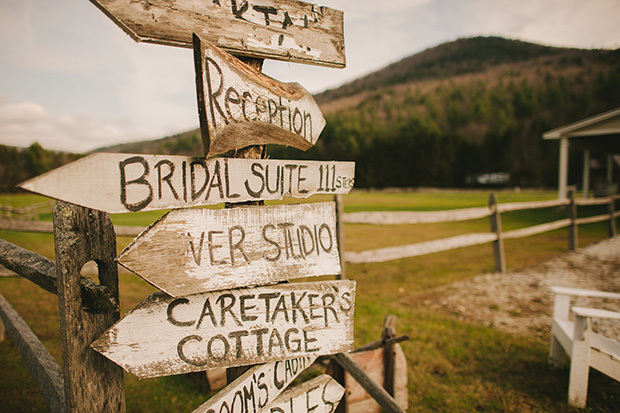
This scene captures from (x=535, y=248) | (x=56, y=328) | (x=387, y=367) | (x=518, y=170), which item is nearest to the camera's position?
(x=387, y=367)

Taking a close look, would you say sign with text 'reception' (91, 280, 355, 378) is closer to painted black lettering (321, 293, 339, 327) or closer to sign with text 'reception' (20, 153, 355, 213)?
painted black lettering (321, 293, 339, 327)

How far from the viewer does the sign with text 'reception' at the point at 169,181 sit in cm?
89

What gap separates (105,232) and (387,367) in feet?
7.37

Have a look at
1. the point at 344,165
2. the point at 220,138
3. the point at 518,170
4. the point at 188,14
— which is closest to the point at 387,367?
the point at 344,165

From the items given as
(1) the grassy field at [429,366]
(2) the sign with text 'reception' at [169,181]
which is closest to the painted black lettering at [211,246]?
(2) the sign with text 'reception' at [169,181]

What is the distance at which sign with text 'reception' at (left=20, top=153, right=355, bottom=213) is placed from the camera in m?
0.89

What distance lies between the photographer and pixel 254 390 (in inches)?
52.1

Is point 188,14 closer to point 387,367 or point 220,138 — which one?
point 220,138

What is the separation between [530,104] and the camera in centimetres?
6506

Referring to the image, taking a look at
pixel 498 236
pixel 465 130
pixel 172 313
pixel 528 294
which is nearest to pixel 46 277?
pixel 172 313

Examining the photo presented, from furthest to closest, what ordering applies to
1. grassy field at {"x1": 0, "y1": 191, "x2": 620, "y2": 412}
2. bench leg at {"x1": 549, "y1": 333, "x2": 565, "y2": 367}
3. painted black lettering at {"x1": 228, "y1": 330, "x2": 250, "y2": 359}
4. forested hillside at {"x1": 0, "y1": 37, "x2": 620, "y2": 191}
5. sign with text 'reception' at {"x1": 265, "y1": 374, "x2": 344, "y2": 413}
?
forested hillside at {"x1": 0, "y1": 37, "x2": 620, "y2": 191}
bench leg at {"x1": 549, "y1": 333, "x2": 565, "y2": 367}
grassy field at {"x1": 0, "y1": 191, "x2": 620, "y2": 412}
sign with text 'reception' at {"x1": 265, "y1": 374, "x2": 344, "y2": 413}
painted black lettering at {"x1": 228, "y1": 330, "x2": 250, "y2": 359}

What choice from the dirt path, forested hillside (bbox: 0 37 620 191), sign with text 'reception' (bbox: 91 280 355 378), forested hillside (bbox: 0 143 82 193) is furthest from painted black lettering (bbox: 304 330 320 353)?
forested hillside (bbox: 0 143 82 193)

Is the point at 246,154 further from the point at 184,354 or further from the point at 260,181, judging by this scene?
the point at 184,354

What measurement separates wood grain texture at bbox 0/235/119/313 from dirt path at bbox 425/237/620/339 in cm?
441
